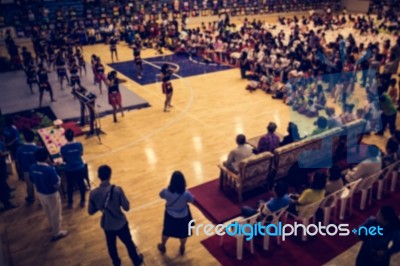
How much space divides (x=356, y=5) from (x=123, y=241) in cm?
3748

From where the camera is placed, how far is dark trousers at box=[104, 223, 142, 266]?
6324 millimetres

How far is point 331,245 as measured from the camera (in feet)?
24.3

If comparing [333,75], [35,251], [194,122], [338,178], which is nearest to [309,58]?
[333,75]

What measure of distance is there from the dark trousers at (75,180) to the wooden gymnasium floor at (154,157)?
32 cm

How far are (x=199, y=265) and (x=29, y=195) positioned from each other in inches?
175

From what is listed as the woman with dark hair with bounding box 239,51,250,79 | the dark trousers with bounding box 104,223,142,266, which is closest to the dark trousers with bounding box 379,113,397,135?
the woman with dark hair with bounding box 239,51,250,79

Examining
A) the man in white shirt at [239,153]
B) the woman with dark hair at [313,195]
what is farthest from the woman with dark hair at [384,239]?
the man in white shirt at [239,153]

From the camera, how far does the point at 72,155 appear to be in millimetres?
8266

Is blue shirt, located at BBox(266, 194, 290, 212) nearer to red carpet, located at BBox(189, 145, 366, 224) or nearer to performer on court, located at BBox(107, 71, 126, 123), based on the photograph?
red carpet, located at BBox(189, 145, 366, 224)

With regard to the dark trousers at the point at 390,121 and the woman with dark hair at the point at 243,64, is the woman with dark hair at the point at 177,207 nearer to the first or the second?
the dark trousers at the point at 390,121

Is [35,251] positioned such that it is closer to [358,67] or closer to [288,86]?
[288,86]

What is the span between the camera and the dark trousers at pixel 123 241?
6324mm

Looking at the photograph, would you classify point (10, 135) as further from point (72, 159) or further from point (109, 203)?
point (109, 203)

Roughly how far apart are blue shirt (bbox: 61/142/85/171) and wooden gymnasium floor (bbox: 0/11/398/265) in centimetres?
107
